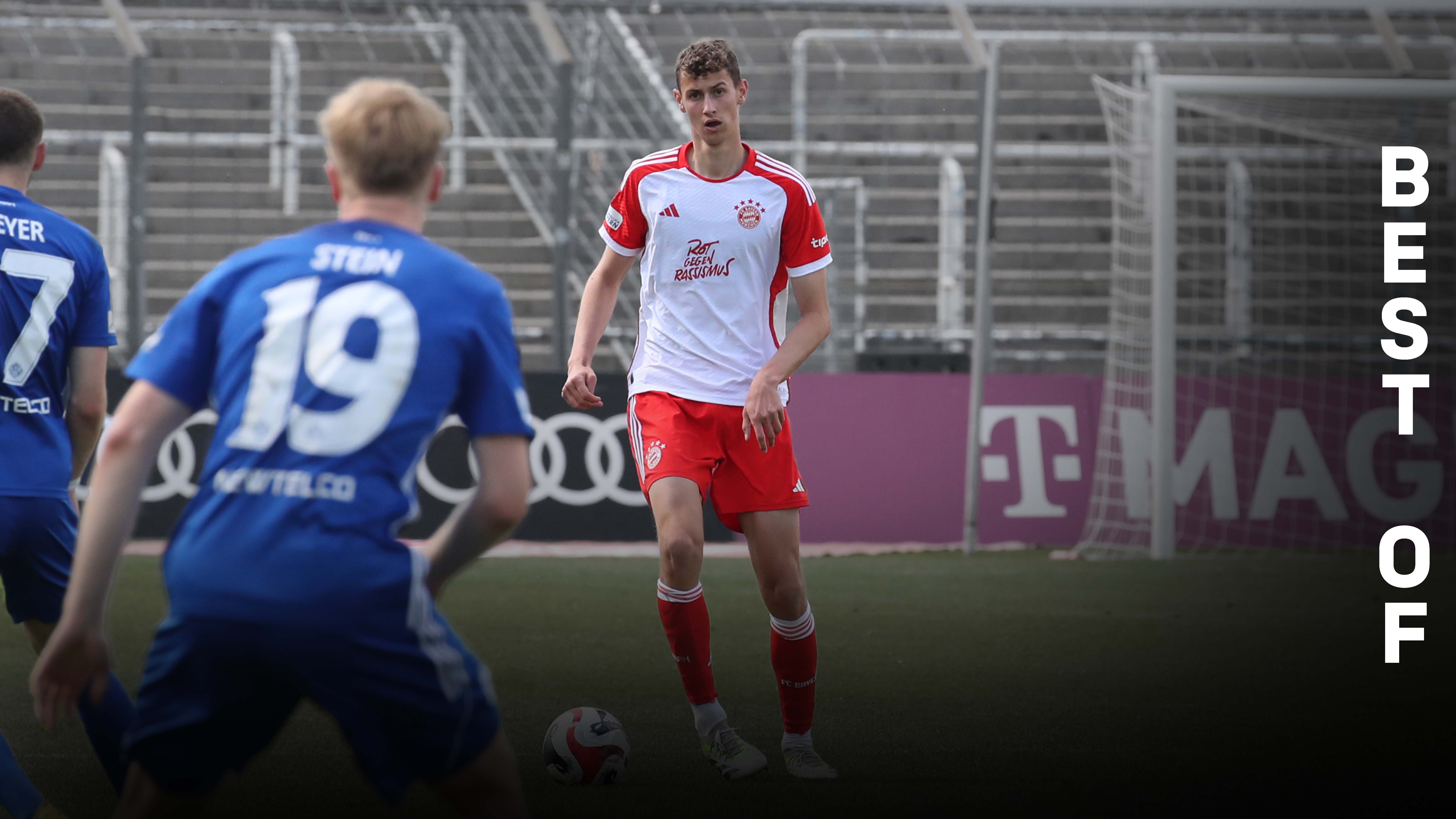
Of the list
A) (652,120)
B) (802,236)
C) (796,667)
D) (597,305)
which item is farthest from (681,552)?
(652,120)

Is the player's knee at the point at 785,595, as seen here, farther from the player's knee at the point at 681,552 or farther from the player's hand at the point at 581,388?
the player's hand at the point at 581,388

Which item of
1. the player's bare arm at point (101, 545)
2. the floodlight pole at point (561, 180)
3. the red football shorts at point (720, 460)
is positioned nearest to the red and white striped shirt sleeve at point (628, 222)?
the red football shorts at point (720, 460)

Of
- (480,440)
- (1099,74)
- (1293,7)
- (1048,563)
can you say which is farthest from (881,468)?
(480,440)

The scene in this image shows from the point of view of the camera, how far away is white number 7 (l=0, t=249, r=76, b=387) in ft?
11.2

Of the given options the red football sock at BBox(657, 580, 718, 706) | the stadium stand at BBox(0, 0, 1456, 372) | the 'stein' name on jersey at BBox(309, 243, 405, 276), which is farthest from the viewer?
the stadium stand at BBox(0, 0, 1456, 372)

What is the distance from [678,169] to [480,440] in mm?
2402

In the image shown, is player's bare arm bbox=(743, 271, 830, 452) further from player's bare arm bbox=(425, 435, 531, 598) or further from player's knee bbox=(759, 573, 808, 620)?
player's bare arm bbox=(425, 435, 531, 598)

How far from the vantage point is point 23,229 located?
3.43 m

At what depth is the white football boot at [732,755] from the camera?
4.23m

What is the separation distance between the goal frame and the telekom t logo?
2.10 feet

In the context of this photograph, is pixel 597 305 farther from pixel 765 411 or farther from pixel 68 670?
pixel 68 670

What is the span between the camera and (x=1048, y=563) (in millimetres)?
9945

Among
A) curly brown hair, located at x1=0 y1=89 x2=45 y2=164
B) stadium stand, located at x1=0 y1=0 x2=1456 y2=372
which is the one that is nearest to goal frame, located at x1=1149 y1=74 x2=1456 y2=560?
stadium stand, located at x1=0 y1=0 x2=1456 y2=372

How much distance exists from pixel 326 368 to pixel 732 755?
2.39m
